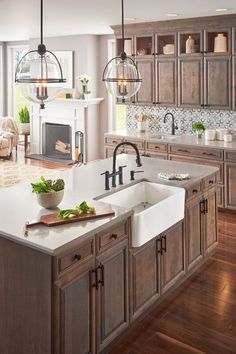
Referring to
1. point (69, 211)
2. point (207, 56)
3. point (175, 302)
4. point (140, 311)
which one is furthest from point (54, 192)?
point (207, 56)

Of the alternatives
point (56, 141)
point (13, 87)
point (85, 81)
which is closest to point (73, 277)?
point (85, 81)

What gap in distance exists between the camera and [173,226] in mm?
3598

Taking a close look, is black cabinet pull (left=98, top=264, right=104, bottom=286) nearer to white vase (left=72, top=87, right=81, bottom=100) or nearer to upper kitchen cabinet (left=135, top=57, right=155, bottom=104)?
upper kitchen cabinet (left=135, top=57, right=155, bottom=104)

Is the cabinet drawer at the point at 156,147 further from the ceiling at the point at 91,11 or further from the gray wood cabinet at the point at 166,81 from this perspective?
the ceiling at the point at 91,11

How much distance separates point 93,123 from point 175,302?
6034mm

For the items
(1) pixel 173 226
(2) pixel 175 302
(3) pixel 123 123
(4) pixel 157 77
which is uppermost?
(4) pixel 157 77

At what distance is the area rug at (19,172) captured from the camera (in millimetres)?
7840

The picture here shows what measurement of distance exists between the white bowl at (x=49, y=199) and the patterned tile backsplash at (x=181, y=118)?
4.20 metres

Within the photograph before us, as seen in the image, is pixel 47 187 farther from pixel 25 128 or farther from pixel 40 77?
pixel 25 128

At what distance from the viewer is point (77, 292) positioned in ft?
8.45

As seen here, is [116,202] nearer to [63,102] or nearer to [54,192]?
[54,192]

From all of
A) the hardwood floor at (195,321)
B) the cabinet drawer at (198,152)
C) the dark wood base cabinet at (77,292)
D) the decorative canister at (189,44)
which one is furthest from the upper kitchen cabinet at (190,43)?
the dark wood base cabinet at (77,292)

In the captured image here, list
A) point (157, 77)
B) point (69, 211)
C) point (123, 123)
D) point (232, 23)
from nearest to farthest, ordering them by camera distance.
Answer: point (69, 211) < point (232, 23) < point (157, 77) < point (123, 123)

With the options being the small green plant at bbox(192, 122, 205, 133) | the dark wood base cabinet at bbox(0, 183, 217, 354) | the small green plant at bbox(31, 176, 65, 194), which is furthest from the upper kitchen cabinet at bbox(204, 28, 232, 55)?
the small green plant at bbox(31, 176, 65, 194)
